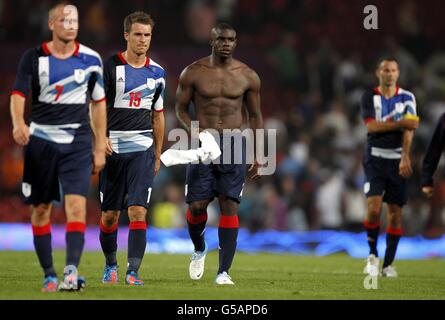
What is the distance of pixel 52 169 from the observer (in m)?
10.0

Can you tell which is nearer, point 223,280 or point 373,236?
point 223,280

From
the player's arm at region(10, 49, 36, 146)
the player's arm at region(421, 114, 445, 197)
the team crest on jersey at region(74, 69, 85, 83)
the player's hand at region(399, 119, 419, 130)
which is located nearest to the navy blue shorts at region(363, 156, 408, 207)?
the player's hand at region(399, 119, 419, 130)

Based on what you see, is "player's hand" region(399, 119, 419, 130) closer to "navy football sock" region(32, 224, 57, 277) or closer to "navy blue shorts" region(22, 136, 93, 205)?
"navy blue shorts" region(22, 136, 93, 205)

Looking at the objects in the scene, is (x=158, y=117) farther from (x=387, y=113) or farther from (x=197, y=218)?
(x=387, y=113)

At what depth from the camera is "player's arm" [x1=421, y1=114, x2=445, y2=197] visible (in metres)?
11.8

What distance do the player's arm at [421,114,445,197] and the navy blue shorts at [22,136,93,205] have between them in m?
4.18

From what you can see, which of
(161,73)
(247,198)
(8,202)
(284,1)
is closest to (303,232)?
(247,198)

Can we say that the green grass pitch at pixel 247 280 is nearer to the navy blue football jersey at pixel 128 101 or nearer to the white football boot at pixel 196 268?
the white football boot at pixel 196 268

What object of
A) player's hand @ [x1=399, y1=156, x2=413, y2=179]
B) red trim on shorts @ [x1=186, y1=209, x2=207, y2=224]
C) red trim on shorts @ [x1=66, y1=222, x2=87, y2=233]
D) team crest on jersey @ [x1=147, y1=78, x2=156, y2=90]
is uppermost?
team crest on jersey @ [x1=147, y1=78, x2=156, y2=90]

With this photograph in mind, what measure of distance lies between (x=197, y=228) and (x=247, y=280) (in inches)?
34.5

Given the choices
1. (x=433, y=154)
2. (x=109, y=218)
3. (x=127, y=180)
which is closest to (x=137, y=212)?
(x=127, y=180)

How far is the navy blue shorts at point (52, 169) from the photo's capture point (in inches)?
392

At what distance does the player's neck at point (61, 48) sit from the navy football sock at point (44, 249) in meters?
1.68
